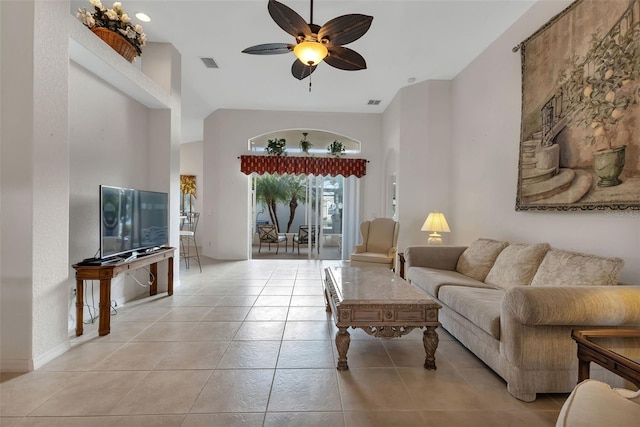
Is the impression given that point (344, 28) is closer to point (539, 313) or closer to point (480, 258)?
point (539, 313)

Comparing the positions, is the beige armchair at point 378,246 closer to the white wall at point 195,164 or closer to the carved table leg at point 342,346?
the carved table leg at point 342,346

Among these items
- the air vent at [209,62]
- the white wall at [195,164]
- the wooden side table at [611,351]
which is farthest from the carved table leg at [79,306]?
the white wall at [195,164]

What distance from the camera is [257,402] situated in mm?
1816

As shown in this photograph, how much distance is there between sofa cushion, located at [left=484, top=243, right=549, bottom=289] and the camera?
2.67 metres

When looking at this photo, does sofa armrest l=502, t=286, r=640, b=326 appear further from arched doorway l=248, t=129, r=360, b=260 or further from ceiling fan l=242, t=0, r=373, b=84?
arched doorway l=248, t=129, r=360, b=260

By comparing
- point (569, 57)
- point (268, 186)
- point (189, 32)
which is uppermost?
point (189, 32)

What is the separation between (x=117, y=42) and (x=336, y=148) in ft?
14.4

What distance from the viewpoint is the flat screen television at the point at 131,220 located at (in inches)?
110

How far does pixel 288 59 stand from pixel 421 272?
351 centimetres

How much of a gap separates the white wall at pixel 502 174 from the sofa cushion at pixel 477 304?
844 mm

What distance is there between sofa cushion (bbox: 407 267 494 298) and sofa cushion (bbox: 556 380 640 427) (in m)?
1.87

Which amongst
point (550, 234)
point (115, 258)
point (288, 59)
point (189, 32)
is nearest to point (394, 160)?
point (288, 59)

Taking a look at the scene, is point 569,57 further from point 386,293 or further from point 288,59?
point 288,59

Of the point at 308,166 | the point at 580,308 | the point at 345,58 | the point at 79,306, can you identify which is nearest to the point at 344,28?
the point at 345,58
